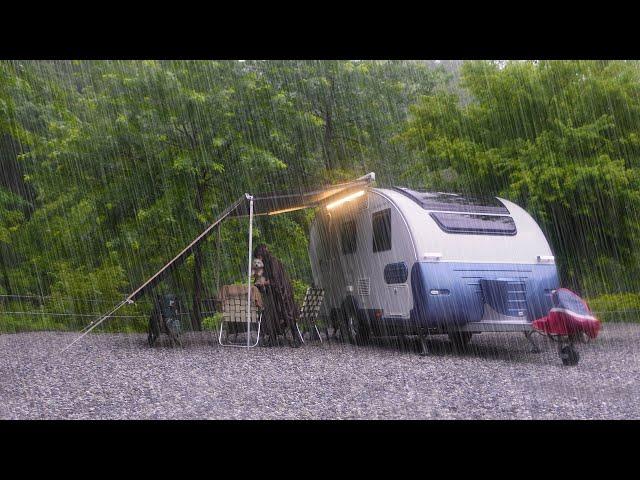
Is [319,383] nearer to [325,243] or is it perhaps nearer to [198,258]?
[325,243]

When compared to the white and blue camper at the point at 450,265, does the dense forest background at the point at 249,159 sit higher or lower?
higher

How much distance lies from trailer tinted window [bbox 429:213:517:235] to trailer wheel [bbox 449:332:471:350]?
7.94 ft

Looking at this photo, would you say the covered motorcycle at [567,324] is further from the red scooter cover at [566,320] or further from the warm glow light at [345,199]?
the warm glow light at [345,199]

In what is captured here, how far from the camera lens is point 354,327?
1263 centimetres

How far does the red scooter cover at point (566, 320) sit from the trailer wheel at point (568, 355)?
Result: 0.22 metres

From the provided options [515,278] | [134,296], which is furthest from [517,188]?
[134,296]

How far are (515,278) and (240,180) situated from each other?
7.32 m

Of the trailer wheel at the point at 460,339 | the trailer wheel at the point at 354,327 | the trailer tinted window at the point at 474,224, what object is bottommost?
the trailer wheel at the point at 460,339

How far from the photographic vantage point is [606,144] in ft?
41.1

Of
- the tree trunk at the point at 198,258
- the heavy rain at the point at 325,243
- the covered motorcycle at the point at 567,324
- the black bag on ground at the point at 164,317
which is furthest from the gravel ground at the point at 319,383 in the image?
the tree trunk at the point at 198,258

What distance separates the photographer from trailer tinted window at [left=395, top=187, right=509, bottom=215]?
10789 millimetres

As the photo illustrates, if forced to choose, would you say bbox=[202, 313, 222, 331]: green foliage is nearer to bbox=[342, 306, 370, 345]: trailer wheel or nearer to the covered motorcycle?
bbox=[342, 306, 370, 345]: trailer wheel

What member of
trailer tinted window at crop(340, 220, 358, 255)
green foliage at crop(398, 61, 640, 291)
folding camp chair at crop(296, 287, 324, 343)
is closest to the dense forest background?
green foliage at crop(398, 61, 640, 291)

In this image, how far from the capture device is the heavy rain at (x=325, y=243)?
26.3 ft
